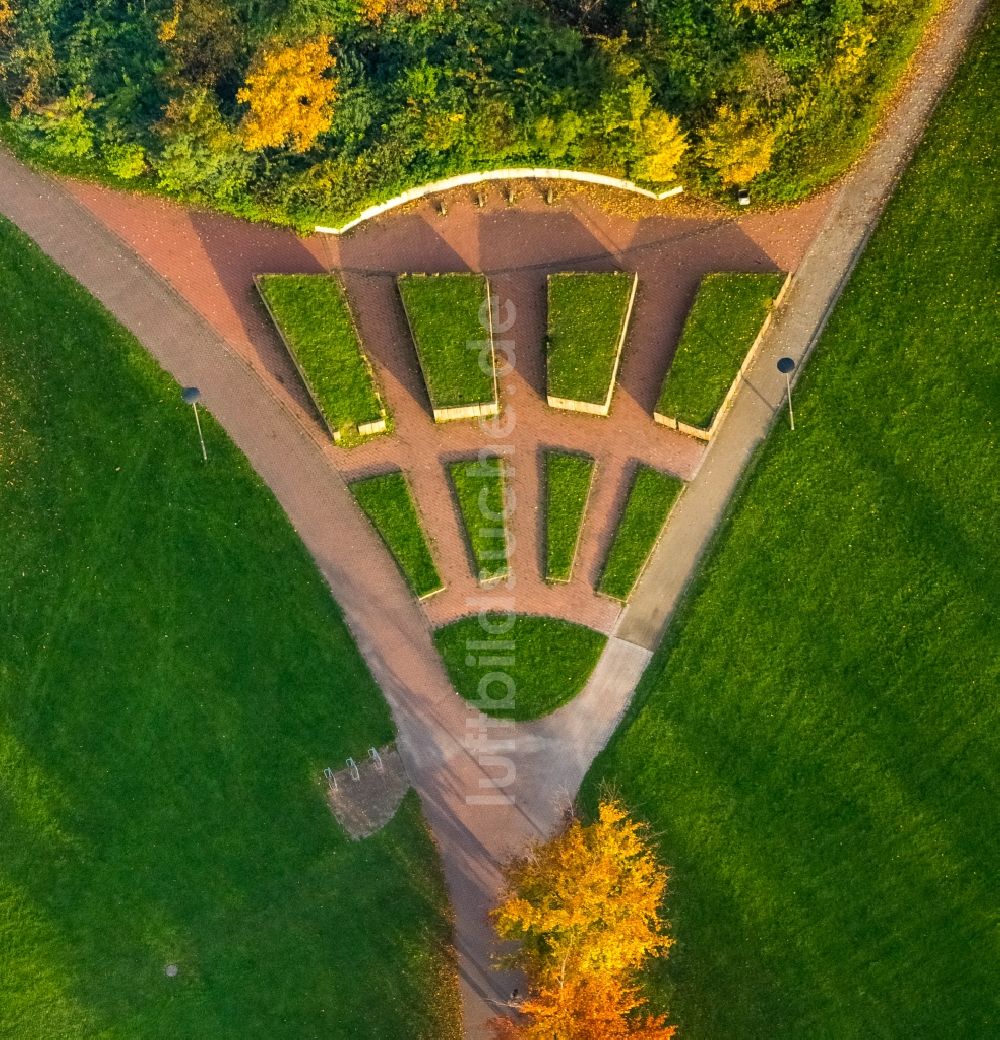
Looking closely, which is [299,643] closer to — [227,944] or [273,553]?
[273,553]

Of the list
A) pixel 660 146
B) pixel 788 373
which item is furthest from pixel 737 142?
pixel 788 373

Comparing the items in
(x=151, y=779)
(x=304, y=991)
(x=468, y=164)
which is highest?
(x=468, y=164)

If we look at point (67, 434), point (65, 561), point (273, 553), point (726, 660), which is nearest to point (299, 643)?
point (273, 553)

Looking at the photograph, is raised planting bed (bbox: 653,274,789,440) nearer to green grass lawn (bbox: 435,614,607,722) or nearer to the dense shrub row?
the dense shrub row

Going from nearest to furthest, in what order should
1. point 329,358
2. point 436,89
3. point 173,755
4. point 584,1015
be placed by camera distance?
1. point 584,1015
2. point 436,89
3. point 329,358
4. point 173,755

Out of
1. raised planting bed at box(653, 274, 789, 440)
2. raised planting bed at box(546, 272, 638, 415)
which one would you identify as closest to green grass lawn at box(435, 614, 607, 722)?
raised planting bed at box(546, 272, 638, 415)

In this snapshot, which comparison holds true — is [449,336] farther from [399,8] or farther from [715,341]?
[399,8]

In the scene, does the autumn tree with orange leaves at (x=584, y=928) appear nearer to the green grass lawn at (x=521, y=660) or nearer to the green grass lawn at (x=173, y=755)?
the green grass lawn at (x=521, y=660)
